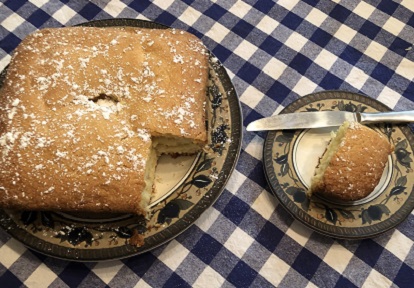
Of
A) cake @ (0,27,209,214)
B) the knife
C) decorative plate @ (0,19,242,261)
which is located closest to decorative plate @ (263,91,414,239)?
the knife

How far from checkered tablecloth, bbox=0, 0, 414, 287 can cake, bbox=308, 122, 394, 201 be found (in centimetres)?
18

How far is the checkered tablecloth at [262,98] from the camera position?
4.41ft

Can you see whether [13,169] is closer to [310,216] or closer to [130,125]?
[130,125]

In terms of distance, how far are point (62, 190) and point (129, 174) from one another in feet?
0.62

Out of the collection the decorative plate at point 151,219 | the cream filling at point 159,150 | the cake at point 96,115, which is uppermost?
the cake at point 96,115

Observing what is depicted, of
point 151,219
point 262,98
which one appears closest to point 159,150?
point 151,219

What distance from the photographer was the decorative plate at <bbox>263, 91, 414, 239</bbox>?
52.2 inches

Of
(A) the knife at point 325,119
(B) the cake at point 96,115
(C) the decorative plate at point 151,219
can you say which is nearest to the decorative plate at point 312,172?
(A) the knife at point 325,119

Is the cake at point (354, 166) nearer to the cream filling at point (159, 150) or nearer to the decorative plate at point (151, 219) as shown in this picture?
the decorative plate at point (151, 219)

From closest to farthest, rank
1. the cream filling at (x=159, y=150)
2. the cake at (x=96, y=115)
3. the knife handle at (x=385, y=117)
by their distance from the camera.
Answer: the cake at (x=96, y=115)
the cream filling at (x=159, y=150)
the knife handle at (x=385, y=117)

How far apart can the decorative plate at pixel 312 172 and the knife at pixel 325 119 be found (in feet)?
0.08

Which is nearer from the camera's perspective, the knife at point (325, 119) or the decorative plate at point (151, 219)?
Result: the decorative plate at point (151, 219)

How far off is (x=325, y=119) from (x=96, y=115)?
747 mm

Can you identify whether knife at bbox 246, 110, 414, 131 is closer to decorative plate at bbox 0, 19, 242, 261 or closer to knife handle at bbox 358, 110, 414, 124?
knife handle at bbox 358, 110, 414, 124
